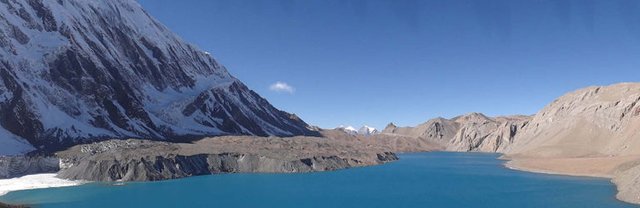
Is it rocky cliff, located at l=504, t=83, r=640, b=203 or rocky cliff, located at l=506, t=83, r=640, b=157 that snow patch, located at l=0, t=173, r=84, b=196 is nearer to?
rocky cliff, located at l=504, t=83, r=640, b=203

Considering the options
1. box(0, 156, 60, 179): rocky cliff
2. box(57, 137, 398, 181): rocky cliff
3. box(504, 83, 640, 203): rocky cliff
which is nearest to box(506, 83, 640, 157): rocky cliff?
box(504, 83, 640, 203): rocky cliff

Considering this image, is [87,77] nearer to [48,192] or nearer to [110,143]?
[110,143]

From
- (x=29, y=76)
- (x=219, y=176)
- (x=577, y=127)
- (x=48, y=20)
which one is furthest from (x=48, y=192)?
(x=577, y=127)

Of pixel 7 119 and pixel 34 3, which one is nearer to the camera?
pixel 7 119

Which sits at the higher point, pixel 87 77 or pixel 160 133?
pixel 87 77

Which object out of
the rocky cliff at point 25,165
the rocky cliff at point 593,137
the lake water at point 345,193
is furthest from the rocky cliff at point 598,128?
the rocky cliff at point 25,165

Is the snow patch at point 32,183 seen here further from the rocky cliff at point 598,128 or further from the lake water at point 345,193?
the rocky cliff at point 598,128

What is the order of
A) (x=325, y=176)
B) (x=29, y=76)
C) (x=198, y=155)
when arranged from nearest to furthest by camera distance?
(x=325, y=176) → (x=198, y=155) → (x=29, y=76)

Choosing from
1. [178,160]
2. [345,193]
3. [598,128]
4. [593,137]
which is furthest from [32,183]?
[598,128]
